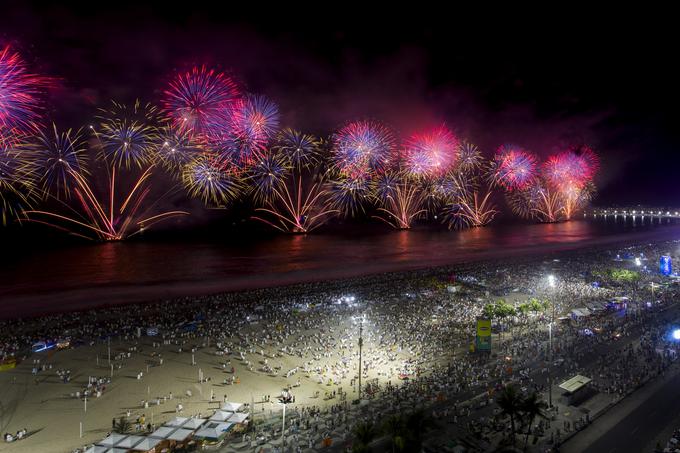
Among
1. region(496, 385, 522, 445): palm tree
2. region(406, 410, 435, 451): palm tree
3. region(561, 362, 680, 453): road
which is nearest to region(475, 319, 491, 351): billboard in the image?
region(561, 362, 680, 453): road

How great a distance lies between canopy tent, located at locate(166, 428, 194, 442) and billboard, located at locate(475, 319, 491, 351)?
1436cm

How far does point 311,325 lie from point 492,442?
13.7 metres

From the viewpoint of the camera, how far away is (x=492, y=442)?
13.4 metres

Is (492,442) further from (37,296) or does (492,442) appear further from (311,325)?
(37,296)

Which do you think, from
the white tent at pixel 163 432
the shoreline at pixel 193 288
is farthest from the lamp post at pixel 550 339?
the white tent at pixel 163 432

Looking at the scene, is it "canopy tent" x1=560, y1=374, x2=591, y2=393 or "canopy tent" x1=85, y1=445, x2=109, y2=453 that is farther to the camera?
"canopy tent" x1=560, y1=374, x2=591, y2=393

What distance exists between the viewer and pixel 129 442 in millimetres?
12914

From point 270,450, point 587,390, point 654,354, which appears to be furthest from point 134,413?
point 654,354

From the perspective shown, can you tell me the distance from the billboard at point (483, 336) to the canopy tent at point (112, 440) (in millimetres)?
16214

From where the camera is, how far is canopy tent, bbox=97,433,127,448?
12852mm

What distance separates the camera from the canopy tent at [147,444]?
41.9 feet

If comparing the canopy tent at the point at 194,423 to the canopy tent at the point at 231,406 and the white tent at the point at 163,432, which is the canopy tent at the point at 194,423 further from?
the canopy tent at the point at 231,406

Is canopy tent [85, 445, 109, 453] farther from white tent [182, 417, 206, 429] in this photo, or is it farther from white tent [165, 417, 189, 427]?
white tent [182, 417, 206, 429]

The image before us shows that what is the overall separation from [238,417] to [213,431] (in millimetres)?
1058
